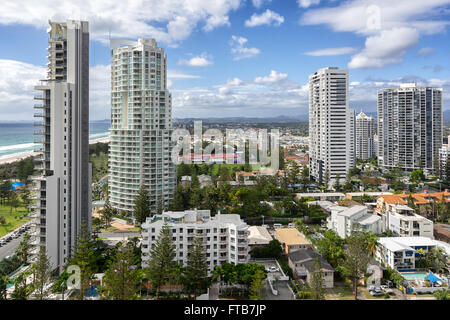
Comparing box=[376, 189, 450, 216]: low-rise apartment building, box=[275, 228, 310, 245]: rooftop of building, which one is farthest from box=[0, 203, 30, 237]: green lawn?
box=[376, 189, 450, 216]: low-rise apartment building

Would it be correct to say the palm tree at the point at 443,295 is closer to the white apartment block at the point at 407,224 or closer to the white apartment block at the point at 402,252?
the white apartment block at the point at 402,252

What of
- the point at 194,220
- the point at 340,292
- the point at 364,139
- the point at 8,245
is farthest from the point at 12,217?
the point at 364,139

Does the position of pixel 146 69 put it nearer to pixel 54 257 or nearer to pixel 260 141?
pixel 54 257

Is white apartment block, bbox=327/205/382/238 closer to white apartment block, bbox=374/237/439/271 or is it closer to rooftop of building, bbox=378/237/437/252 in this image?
rooftop of building, bbox=378/237/437/252

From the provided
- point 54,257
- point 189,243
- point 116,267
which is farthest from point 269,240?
point 54,257

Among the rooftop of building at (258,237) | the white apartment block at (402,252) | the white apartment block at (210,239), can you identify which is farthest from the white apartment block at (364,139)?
the white apartment block at (210,239)
